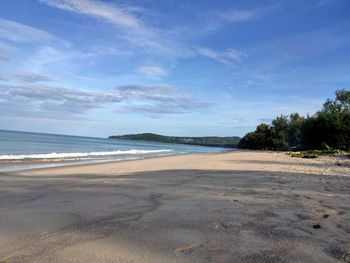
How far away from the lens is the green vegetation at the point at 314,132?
57781mm

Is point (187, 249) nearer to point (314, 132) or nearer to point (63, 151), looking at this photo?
point (63, 151)

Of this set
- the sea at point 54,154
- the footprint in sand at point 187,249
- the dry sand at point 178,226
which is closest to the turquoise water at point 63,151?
the sea at point 54,154

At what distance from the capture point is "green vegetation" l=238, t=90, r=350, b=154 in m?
57.8

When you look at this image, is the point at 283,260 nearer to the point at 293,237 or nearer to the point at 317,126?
the point at 293,237

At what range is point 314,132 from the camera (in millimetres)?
61719

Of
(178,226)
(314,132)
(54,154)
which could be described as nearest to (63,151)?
(54,154)

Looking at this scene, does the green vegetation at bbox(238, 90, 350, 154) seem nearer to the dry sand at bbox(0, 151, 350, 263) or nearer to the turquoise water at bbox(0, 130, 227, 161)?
the turquoise water at bbox(0, 130, 227, 161)

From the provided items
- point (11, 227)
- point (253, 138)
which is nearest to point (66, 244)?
point (11, 227)

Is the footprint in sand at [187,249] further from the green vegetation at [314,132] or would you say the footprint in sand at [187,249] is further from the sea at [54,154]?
the green vegetation at [314,132]

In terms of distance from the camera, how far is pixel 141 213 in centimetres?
640

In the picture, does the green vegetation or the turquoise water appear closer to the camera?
the turquoise water

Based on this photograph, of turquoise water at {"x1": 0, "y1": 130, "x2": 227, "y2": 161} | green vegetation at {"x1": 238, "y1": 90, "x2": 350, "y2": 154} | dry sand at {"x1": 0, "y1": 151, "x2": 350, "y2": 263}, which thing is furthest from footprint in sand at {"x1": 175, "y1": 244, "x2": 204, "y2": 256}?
green vegetation at {"x1": 238, "y1": 90, "x2": 350, "y2": 154}

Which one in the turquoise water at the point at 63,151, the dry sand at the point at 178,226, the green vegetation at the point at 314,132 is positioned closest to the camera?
the dry sand at the point at 178,226

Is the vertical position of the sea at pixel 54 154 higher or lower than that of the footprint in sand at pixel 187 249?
higher
